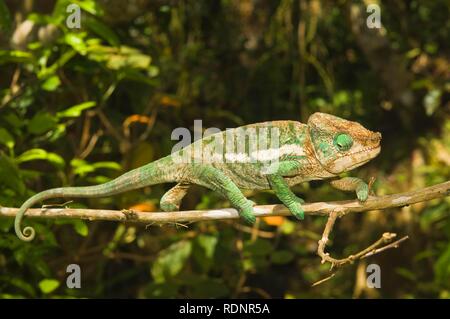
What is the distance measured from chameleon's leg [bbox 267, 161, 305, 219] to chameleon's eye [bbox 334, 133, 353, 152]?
0.42ft

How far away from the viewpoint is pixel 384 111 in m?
4.56

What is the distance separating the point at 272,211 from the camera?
6.48 feet

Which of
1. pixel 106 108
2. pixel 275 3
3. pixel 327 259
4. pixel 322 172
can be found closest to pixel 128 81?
pixel 106 108

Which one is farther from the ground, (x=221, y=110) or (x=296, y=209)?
(x=221, y=110)

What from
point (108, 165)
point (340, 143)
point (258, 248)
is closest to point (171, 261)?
point (258, 248)

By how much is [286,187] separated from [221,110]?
2.36 metres

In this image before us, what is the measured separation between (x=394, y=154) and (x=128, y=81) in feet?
6.25

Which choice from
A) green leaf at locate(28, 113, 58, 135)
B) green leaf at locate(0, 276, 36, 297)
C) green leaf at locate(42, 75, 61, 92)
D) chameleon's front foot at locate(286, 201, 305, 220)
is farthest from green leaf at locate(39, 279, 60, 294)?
chameleon's front foot at locate(286, 201, 305, 220)

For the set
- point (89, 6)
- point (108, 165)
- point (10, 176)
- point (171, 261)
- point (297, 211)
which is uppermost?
point (89, 6)

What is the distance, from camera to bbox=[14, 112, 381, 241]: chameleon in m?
1.95

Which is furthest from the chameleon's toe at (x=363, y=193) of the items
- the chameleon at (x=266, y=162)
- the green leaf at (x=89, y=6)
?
the green leaf at (x=89, y=6)

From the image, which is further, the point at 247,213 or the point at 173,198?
the point at 173,198

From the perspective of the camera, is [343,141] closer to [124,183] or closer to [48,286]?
[124,183]
